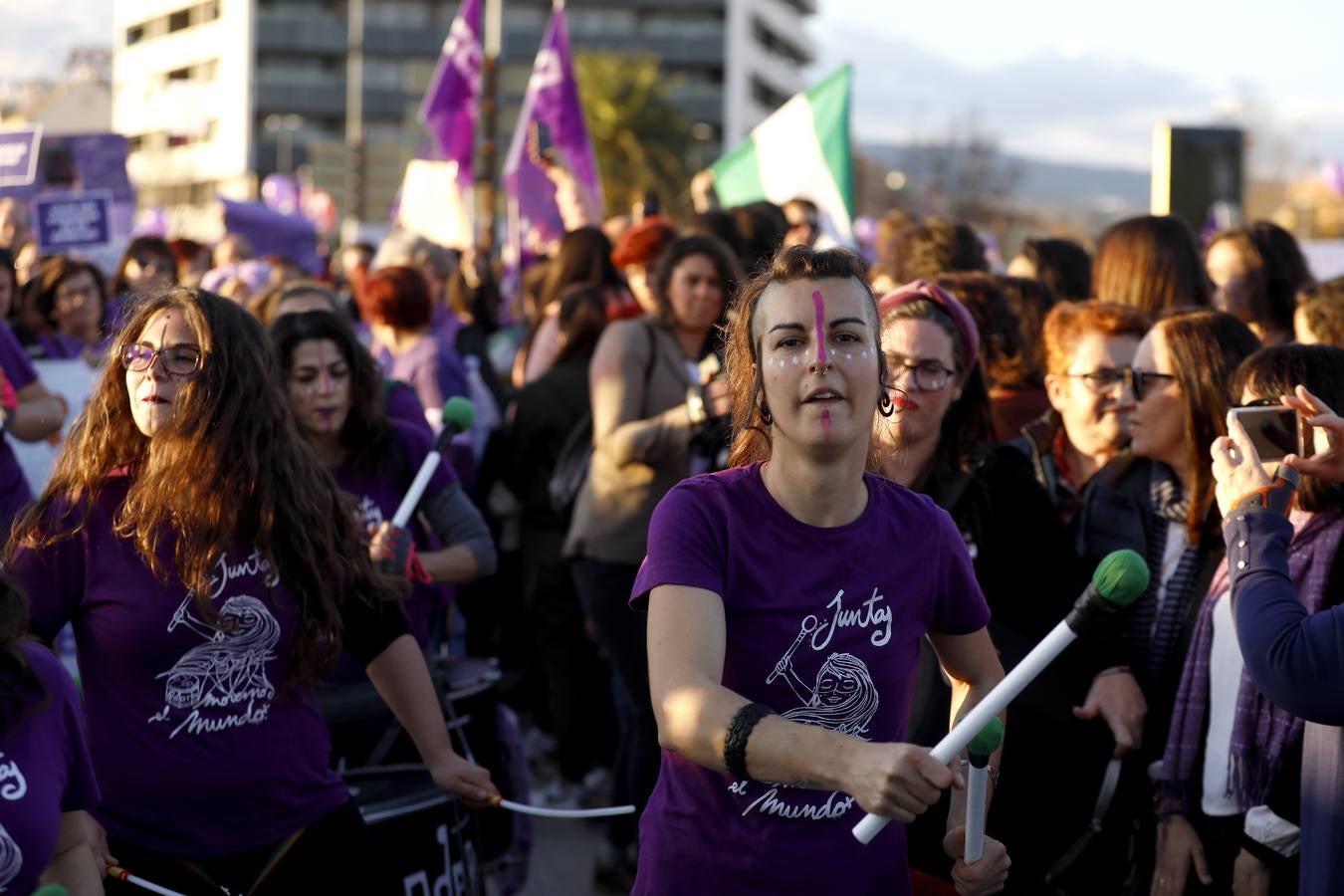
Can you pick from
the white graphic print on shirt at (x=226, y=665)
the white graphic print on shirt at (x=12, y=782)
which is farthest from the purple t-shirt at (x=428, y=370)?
the white graphic print on shirt at (x=12, y=782)

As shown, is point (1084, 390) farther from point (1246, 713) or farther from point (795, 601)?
point (795, 601)

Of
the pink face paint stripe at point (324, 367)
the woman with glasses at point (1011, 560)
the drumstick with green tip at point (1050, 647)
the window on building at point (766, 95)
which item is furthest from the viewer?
the window on building at point (766, 95)

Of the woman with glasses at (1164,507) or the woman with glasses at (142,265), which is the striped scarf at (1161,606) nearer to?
the woman with glasses at (1164,507)

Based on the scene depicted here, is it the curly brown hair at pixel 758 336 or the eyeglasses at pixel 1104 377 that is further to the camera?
the eyeglasses at pixel 1104 377

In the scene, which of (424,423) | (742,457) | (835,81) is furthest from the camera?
(835,81)

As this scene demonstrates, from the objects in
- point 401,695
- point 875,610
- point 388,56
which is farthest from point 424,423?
point 388,56

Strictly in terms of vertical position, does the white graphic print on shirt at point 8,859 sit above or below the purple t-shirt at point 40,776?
below

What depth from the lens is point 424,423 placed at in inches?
208

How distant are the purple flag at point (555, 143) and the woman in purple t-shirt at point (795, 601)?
28.8 feet

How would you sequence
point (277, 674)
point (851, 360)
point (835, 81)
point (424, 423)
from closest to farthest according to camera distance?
point (851, 360) < point (277, 674) < point (424, 423) < point (835, 81)

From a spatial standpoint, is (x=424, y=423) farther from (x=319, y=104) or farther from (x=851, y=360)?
(x=319, y=104)

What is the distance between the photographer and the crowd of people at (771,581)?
8.87ft

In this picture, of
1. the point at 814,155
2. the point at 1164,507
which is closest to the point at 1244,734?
the point at 1164,507

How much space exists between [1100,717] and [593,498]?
7.66 ft
